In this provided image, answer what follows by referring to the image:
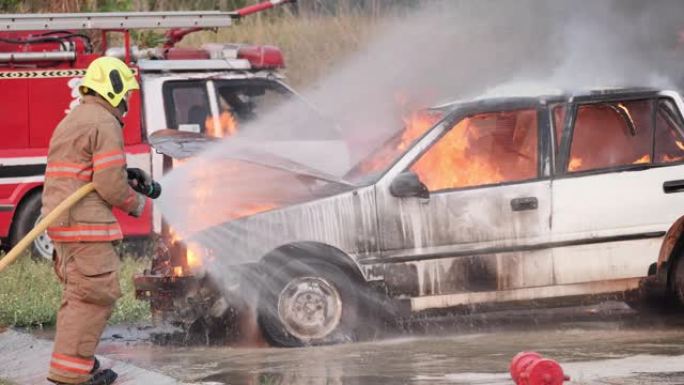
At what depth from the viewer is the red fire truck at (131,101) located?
14.6m

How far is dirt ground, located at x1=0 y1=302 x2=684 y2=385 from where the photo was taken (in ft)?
26.4

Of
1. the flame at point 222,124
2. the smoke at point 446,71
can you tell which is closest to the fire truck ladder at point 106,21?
the flame at point 222,124

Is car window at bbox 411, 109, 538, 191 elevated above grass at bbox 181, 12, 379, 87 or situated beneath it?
situated beneath

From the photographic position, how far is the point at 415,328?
1027 centimetres

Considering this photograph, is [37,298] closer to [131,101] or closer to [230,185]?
[230,185]

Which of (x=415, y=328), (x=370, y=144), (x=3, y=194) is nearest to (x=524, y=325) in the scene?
(x=415, y=328)

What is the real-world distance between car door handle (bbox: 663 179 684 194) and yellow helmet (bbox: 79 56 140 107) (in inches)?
149

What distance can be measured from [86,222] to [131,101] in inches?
279

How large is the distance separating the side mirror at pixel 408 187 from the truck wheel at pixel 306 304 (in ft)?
2.12

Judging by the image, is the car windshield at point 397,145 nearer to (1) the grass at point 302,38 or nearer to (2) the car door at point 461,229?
(2) the car door at point 461,229

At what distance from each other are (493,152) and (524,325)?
1350 mm

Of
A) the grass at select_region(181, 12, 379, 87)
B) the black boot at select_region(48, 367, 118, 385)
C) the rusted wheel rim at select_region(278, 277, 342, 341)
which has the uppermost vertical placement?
the grass at select_region(181, 12, 379, 87)

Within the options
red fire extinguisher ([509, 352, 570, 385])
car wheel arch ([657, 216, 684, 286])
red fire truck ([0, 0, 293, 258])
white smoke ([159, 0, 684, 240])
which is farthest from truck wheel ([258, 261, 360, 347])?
red fire truck ([0, 0, 293, 258])

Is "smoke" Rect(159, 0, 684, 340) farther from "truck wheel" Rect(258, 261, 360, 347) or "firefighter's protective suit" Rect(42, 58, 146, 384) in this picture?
"firefighter's protective suit" Rect(42, 58, 146, 384)
